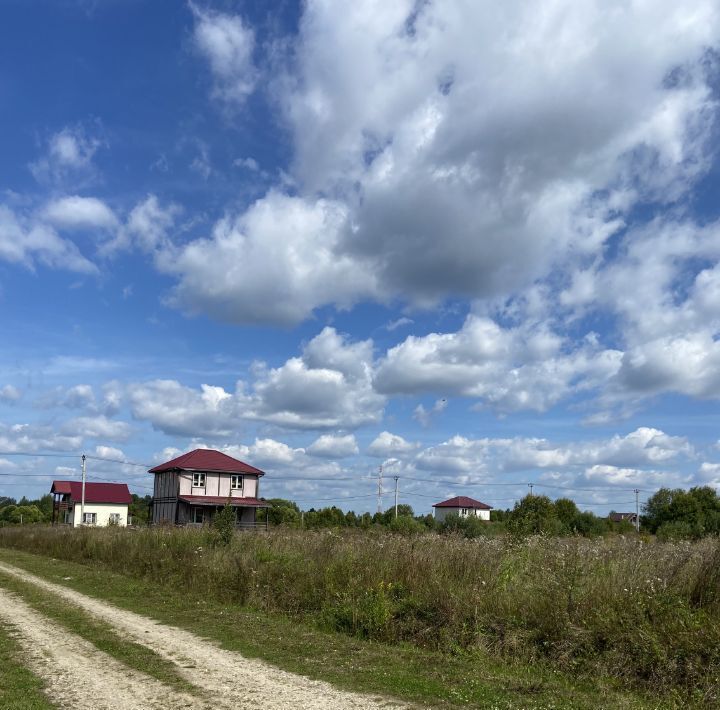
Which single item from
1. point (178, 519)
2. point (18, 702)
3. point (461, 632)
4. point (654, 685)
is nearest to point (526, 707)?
point (654, 685)

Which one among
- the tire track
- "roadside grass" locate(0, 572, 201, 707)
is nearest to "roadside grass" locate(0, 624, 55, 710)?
the tire track

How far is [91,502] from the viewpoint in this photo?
77.8m

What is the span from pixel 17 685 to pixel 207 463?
170 ft

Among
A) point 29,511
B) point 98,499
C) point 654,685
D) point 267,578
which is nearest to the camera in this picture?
point 654,685

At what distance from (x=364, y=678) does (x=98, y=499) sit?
7708 cm

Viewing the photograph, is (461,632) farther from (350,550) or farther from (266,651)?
(350,550)

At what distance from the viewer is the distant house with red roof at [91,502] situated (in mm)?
76812

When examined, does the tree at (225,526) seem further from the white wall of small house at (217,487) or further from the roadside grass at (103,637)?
the white wall of small house at (217,487)

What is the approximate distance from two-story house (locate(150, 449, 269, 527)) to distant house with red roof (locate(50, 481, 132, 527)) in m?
19.7

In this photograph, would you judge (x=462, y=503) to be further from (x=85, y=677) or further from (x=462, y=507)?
(x=85, y=677)

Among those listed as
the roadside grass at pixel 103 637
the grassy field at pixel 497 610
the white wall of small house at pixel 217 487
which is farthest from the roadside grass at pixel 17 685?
the white wall of small house at pixel 217 487

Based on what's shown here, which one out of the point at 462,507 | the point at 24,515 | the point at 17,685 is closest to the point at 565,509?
the point at 462,507

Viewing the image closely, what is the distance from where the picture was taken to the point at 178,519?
185 ft

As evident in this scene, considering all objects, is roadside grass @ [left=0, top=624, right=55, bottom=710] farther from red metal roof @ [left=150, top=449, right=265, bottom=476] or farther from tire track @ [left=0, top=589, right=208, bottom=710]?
red metal roof @ [left=150, top=449, right=265, bottom=476]
